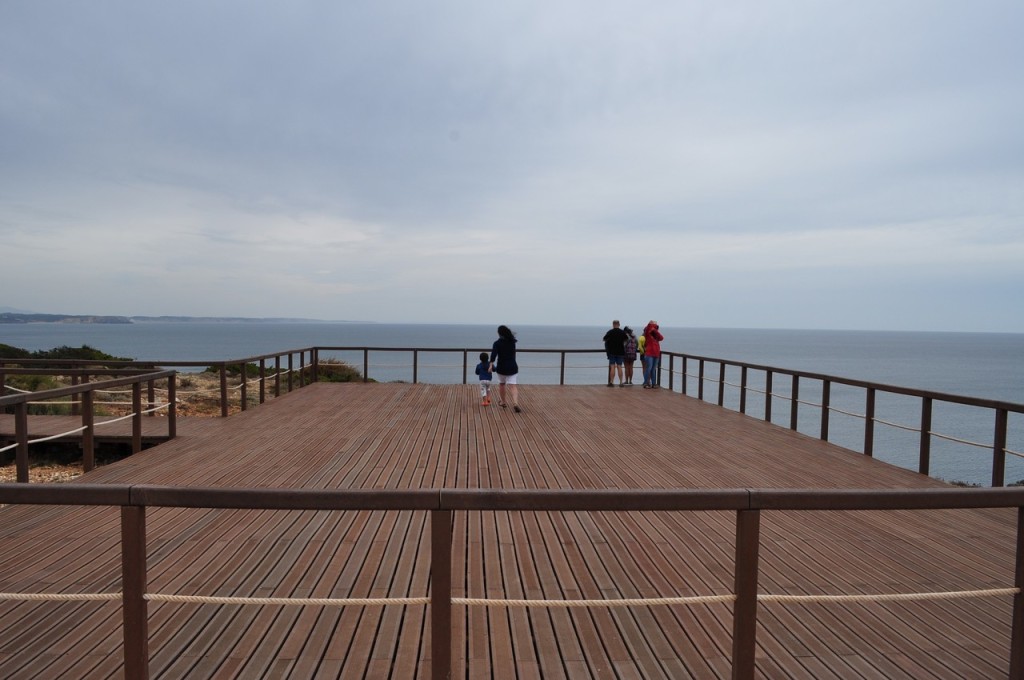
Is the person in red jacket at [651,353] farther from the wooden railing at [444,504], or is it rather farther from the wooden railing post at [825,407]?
the wooden railing at [444,504]

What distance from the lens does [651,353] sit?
1344 cm

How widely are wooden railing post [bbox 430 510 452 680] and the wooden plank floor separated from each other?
23.1 inches

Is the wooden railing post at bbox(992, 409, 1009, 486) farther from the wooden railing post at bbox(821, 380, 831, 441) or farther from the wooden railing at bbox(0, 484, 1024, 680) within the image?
the wooden railing at bbox(0, 484, 1024, 680)

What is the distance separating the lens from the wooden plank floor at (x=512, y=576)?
2471mm

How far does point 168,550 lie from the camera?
364 cm

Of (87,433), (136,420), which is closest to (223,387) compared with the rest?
(136,420)

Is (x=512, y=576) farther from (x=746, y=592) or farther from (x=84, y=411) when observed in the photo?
(x=84, y=411)

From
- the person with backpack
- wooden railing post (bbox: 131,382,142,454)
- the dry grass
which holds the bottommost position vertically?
the dry grass

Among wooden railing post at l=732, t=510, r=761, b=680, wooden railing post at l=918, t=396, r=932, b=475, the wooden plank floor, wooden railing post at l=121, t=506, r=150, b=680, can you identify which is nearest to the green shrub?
the wooden plank floor

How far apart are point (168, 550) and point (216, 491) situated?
7.45ft

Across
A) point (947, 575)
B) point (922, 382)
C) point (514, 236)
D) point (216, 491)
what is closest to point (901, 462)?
point (947, 575)

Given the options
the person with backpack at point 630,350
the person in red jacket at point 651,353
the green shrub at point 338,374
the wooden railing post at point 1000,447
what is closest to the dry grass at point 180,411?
the green shrub at point 338,374

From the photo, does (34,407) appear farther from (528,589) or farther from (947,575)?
(947,575)

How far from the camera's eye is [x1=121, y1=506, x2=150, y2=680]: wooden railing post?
1823 mm
